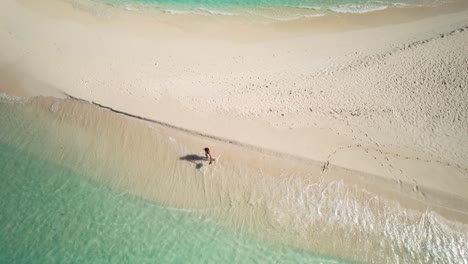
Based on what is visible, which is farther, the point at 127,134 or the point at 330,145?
the point at 127,134

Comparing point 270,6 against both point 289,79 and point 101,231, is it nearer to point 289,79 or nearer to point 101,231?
point 289,79

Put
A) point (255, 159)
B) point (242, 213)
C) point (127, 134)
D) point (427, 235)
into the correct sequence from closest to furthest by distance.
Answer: point (427, 235) < point (242, 213) < point (255, 159) < point (127, 134)

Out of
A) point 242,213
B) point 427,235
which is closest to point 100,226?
point 242,213

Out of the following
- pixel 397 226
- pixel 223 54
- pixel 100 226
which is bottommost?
pixel 100 226

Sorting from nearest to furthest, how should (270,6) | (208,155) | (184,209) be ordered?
(184,209) → (208,155) → (270,6)

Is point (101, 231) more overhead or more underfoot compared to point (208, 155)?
more underfoot

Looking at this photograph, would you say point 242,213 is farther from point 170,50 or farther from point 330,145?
point 170,50

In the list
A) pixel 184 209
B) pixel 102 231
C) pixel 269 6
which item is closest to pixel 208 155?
pixel 184 209

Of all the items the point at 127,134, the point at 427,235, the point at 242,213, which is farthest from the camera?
the point at 127,134
